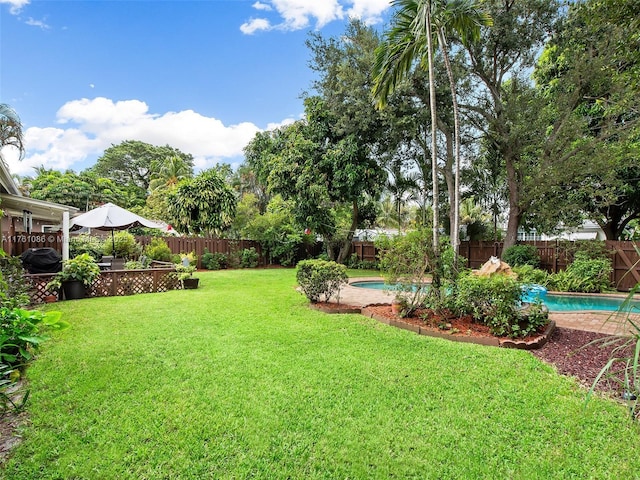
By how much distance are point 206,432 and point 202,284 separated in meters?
8.92

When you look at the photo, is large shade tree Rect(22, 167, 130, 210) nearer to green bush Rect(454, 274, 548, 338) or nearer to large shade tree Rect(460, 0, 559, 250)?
large shade tree Rect(460, 0, 559, 250)

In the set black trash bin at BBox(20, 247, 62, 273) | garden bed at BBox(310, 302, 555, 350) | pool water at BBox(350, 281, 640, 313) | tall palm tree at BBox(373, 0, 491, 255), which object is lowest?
pool water at BBox(350, 281, 640, 313)

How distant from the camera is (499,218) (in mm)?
17422

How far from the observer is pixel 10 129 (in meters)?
13.6

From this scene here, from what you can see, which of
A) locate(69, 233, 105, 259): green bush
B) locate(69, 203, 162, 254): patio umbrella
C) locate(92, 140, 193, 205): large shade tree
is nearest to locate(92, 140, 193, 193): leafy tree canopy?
locate(92, 140, 193, 205): large shade tree

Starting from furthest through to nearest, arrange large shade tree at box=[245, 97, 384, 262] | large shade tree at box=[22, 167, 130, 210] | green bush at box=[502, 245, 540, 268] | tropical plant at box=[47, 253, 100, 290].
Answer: large shade tree at box=[22, 167, 130, 210]
large shade tree at box=[245, 97, 384, 262]
green bush at box=[502, 245, 540, 268]
tropical plant at box=[47, 253, 100, 290]

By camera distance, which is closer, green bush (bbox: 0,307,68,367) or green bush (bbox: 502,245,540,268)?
green bush (bbox: 0,307,68,367)

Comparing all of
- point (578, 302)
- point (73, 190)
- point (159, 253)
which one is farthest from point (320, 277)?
point (73, 190)

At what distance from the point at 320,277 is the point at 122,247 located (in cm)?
1034

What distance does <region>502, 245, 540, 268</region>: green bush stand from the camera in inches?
480

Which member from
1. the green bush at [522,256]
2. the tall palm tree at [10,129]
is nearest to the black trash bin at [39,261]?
the tall palm tree at [10,129]

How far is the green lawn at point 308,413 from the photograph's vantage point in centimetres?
220

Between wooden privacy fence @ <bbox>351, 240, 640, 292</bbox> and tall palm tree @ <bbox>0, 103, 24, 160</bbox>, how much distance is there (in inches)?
665

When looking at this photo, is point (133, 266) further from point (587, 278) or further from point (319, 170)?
point (587, 278)
